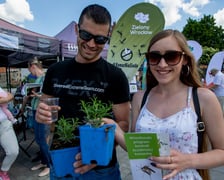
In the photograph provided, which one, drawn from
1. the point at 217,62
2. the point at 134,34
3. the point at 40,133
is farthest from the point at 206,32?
the point at 40,133

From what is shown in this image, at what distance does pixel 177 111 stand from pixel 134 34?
3490 millimetres

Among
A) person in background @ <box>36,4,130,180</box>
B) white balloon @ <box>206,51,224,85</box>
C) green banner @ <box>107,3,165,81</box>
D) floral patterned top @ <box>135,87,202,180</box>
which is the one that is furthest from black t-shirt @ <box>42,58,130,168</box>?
white balloon @ <box>206,51,224,85</box>

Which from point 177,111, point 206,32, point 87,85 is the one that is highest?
point 206,32

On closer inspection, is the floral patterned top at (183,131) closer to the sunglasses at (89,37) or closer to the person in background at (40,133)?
the sunglasses at (89,37)

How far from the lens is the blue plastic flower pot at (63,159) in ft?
3.81

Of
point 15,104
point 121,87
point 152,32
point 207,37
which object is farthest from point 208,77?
point 207,37

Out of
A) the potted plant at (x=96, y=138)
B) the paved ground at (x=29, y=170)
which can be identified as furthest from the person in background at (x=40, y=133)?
the potted plant at (x=96, y=138)

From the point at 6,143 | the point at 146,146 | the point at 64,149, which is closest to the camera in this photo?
the point at 146,146

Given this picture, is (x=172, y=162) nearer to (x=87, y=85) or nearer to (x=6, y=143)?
(x=87, y=85)

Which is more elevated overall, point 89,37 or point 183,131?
point 89,37

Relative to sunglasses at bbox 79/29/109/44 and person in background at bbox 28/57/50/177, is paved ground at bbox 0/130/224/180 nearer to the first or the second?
person in background at bbox 28/57/50/177

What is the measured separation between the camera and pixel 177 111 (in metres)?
1.29

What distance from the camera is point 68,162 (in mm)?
1206

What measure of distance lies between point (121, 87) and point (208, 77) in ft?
28.0
